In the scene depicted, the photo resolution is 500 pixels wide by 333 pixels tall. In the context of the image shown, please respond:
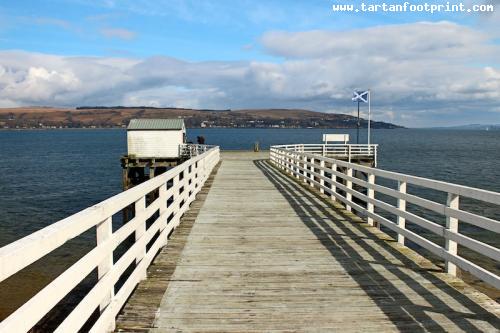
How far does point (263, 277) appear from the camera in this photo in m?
5.69

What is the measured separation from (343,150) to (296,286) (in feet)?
106

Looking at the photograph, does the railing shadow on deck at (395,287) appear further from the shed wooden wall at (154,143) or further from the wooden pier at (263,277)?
the shed wooden wall at (154,143)

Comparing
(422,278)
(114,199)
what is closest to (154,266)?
(114,199)

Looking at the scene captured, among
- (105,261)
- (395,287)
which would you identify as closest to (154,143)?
(395,287)

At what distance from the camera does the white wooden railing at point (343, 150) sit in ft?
110

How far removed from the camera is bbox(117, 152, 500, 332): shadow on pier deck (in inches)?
170

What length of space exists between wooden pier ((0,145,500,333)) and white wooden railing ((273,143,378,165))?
2509 centimetres

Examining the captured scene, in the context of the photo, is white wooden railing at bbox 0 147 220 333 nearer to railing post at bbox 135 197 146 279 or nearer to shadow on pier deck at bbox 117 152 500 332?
railing post at bbox 135 197 146 279

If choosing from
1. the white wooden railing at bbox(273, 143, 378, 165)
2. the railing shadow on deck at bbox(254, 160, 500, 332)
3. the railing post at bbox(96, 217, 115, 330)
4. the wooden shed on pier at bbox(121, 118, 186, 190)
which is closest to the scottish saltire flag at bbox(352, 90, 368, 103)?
the white wooden railing at bbox(273, 143, 378, 165)

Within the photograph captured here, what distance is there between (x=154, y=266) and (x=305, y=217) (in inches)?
178

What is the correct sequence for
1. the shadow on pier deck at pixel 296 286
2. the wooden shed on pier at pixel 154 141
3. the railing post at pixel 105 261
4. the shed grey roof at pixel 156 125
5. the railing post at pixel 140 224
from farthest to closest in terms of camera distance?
the shed grey roof at pixel 156 125, the wooden shed on pier at pixel 154 141, the railing post at pixel 140 224, the shadow on pier deck at pixel 296 286, the railing post at pixel 105 261

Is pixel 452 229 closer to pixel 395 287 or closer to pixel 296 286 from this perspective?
pixel 395 287

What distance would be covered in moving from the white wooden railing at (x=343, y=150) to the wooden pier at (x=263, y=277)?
2509 cm

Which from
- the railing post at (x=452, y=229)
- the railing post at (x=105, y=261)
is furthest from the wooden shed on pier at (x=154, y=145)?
the railing post at (x=105, y=261)
